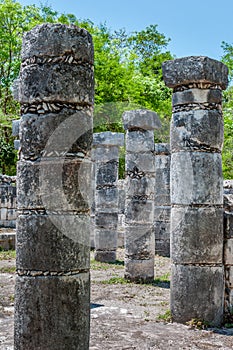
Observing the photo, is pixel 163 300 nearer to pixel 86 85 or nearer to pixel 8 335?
pixel 8 335

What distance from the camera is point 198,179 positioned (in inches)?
305

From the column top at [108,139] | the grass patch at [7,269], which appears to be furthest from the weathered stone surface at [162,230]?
the grass patch at [7,269]

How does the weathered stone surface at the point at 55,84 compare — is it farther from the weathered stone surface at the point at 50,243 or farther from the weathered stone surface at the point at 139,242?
the weathered stone surface at the point at 139,242

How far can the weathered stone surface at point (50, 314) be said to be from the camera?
469 cm

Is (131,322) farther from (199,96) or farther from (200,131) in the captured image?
(199,96)

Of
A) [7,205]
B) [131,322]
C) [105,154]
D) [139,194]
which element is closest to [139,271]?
[139,194]

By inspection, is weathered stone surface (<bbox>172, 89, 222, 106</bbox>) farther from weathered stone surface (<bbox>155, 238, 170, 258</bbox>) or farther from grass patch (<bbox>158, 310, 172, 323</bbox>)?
weathered stone surface (<bbox>155, 238, 170, 258</bbox>)

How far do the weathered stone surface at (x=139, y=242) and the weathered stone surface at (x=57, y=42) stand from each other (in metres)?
7.29

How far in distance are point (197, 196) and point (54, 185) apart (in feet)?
11.3

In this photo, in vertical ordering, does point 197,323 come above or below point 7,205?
below

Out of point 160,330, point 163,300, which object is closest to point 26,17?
point 163,300

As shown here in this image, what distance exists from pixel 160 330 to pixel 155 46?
29823 mm

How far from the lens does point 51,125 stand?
4848 mm

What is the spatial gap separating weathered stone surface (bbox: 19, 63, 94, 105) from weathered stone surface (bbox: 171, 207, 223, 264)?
3.33 m
